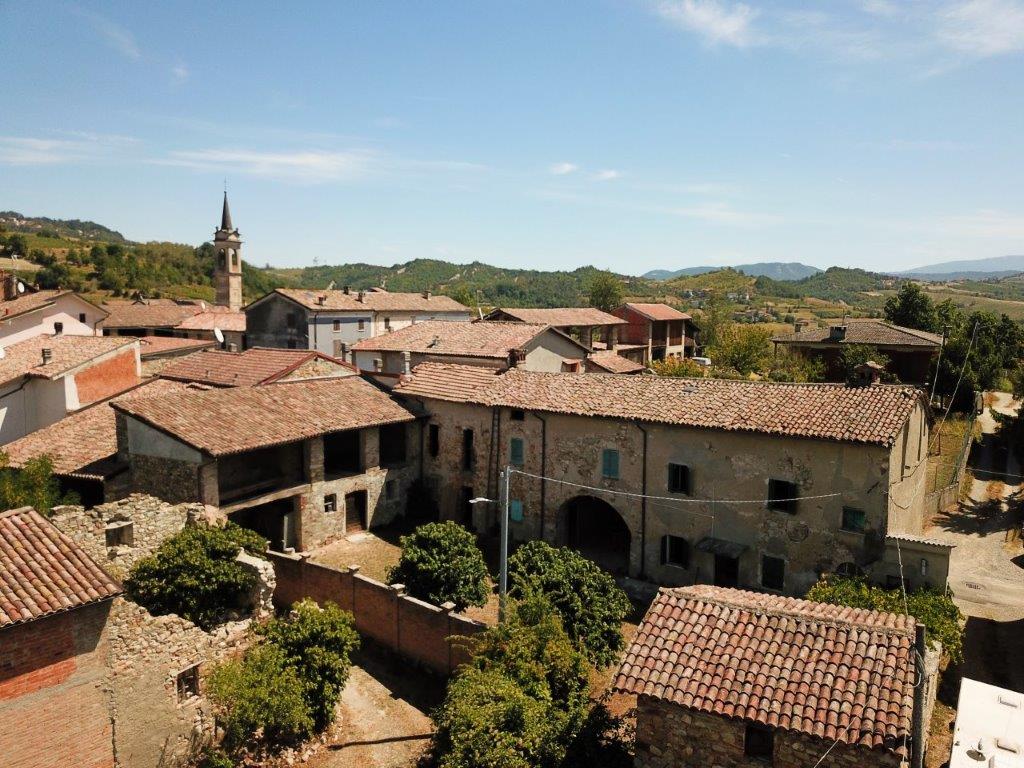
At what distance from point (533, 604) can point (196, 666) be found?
8.32 metres

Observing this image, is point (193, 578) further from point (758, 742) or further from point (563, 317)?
point (563, 317)

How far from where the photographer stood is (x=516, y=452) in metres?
29.3

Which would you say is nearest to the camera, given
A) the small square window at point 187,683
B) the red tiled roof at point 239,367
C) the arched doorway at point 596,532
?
the small square window at point 187,683

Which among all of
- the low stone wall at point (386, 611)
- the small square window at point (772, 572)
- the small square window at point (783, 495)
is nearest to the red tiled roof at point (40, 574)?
the low stone wall at point (386, 611)

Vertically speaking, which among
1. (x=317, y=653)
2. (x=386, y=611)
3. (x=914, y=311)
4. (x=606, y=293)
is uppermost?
(x=606, y=293)

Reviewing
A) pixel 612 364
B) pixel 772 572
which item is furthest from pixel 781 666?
pixel 612 364

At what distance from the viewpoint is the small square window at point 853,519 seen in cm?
2213

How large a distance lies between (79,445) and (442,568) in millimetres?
16733

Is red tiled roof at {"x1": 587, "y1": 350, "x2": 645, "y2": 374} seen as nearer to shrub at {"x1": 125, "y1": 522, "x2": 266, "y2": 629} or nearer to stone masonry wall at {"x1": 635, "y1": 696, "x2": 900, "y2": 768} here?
shrub at {"x1": 125, "y1": 522, "x2": 266, "y2": 629}

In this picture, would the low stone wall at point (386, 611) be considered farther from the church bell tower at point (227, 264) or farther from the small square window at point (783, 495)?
the church bell tower at point (227, 264)

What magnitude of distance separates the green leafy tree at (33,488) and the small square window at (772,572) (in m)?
23.5

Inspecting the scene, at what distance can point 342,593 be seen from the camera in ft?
74.0

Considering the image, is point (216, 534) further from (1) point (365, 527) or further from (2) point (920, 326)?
(2) point (920, 326)

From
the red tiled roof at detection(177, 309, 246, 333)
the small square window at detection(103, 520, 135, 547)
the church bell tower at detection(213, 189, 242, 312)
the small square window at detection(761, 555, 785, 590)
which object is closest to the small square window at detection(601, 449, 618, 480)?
the small square window at detection(761, 555, 785, 590)
